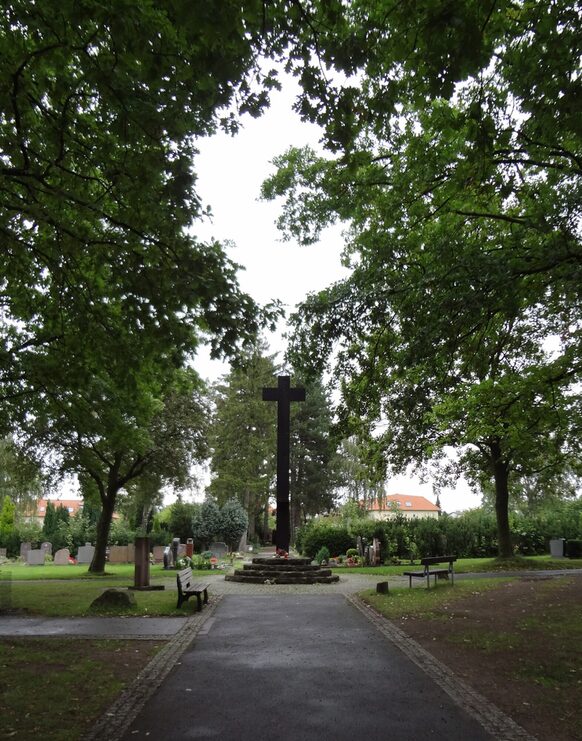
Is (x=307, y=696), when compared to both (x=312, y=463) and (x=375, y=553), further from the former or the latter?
(x=312, y=463)

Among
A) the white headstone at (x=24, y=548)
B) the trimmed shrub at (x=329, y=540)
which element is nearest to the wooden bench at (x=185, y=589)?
the trimmed shrub at (x=329, y=540)

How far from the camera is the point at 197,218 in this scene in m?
8.08

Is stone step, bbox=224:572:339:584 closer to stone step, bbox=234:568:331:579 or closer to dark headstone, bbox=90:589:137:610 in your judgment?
stone step, bbox=234:568:331:579

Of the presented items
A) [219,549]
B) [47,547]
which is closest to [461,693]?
[219,549]

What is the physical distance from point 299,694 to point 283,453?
15.8 m

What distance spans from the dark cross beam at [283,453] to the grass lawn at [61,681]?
41.5 feet

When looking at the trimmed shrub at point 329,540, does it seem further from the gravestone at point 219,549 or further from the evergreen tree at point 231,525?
the evergreen tree at point 231,525

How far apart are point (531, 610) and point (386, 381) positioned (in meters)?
5.38

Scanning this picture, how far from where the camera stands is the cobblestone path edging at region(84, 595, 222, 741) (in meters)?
5.04

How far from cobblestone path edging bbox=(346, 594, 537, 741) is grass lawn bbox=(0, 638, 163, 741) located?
135 inches

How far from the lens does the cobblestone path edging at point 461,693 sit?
4984 millimetres

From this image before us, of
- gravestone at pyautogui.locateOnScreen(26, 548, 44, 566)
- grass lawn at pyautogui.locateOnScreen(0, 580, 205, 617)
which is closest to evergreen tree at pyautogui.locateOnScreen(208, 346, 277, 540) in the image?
gravestone at pyautogui.locateOnScreen(26, 548, 44, 566)

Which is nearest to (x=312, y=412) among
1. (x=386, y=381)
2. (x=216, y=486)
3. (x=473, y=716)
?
(x=216, y=486)

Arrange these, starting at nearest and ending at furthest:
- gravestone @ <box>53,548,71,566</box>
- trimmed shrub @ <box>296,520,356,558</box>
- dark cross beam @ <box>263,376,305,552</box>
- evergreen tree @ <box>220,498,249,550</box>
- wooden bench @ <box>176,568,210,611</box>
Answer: wooden bench @ <box>176,568,210,611</box> → dark cross beam @ <box>263,376,305,552</box> → trimmed shrub @ <box>296,520,356,558</box> → gravestone @ <box>53,548,71,566</box> → evergreen tree @ <box>220,498,249,550</box>
